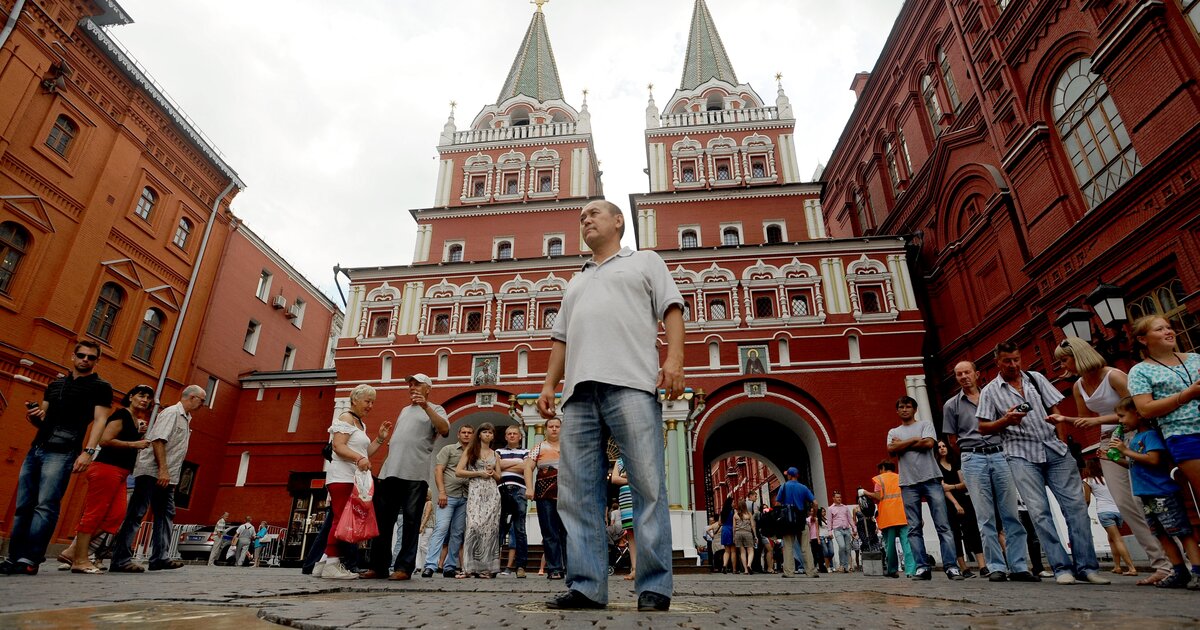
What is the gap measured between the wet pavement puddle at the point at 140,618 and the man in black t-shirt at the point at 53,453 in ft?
11.9

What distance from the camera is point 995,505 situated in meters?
5.38

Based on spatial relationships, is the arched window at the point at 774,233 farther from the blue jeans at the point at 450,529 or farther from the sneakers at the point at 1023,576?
the sneakers at the point at 1023,576

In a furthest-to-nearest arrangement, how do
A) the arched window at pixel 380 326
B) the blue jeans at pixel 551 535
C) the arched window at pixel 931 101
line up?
the arched window at pixel 380 326 < the arched window at pixel 931 101 < the blue jeans at pixel 551 535

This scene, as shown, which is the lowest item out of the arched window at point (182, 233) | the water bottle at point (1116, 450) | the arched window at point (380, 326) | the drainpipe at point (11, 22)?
the water bottle at point (1116, 450)

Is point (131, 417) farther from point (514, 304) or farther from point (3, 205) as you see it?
point (514, 304)

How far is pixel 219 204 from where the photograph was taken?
2261 cm

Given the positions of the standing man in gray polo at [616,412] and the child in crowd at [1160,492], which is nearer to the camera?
the standing man in gray polo at [616,412]

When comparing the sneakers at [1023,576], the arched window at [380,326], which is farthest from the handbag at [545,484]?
the arched window at [380,326]

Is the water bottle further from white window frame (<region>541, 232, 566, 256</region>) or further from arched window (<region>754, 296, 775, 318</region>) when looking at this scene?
white window frame (<region>541, 232, 566, 256</region>)

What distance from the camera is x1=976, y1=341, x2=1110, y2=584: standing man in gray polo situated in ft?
15.6

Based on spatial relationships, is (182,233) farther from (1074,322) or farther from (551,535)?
(1074,322)

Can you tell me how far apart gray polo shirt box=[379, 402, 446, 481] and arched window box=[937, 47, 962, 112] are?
18.5m

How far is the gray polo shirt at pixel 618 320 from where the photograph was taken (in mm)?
2877

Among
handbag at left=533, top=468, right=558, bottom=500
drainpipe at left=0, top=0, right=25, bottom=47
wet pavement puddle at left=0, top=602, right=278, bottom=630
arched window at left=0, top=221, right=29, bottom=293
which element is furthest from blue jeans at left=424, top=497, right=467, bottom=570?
drainpipe at left=0, top=0, right=25, bottom=47
